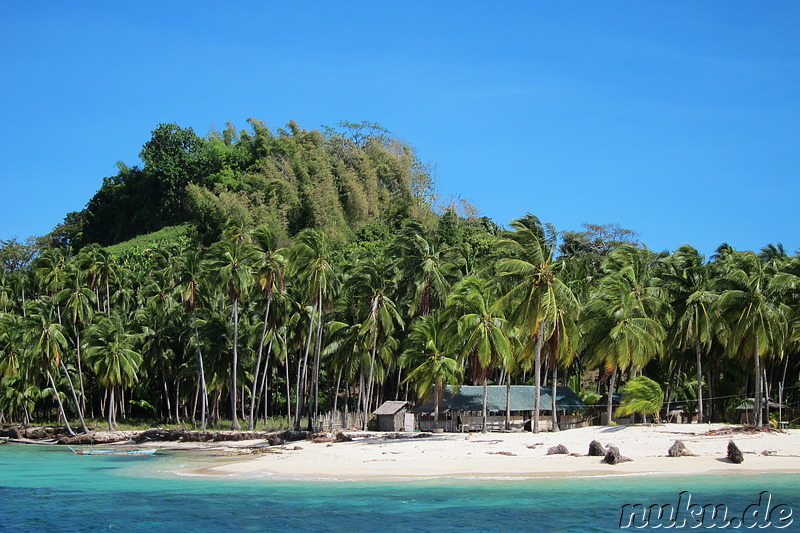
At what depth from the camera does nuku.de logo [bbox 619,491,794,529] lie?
21516 mm

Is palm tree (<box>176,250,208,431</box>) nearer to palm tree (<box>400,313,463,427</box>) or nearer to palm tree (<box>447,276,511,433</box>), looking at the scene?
palm tree (<box>400,313,463,427</box>)

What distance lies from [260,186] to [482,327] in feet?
172

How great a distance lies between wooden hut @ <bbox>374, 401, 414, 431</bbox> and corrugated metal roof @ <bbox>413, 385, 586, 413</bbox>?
1211 mm

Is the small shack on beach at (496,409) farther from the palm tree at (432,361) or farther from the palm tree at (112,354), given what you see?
the palm tree at (112,354)

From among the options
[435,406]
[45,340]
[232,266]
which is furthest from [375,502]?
[45,340]

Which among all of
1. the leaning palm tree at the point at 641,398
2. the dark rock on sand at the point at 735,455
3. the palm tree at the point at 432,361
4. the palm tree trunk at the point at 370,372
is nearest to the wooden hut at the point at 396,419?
the palm tree trunk at the point at 370,372

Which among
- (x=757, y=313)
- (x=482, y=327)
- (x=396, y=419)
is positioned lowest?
(x=396, y=419)

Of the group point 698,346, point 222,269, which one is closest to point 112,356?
point 222,269

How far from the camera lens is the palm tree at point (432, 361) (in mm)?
45500

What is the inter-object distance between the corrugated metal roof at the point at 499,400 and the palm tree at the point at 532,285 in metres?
9.44

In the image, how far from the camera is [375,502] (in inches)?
994

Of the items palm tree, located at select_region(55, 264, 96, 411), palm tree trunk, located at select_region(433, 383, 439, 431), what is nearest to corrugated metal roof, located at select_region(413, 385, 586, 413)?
palm tree trunk, located at select_region(433, 383, 439, 431)

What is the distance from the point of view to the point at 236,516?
931 inches

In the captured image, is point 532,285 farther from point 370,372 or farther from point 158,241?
point 158,241
